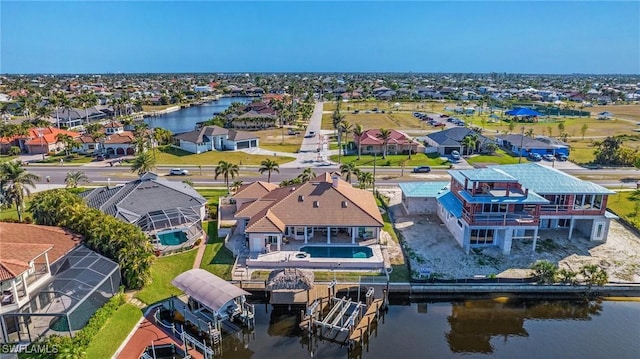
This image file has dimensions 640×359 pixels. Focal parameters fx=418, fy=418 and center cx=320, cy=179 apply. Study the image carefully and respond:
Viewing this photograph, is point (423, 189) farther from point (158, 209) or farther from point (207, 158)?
point (207, 158)

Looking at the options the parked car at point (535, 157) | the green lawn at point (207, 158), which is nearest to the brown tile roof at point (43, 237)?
the green lawn at point (207, 158)

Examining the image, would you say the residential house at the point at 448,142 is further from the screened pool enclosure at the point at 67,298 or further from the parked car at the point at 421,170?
the screened pool enclosure at the point at 67,298

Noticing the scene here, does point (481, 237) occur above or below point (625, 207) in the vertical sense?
above

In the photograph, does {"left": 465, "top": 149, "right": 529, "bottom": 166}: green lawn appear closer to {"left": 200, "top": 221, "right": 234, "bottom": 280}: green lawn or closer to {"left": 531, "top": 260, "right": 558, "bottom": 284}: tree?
{"left": 531, "top": 260, "right": 558, "bottom": 284}: tree

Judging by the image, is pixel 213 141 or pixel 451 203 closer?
pixel 451 203

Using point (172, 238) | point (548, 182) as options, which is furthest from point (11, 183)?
point (548, 182)

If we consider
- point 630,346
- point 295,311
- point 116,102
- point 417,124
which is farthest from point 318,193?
point 116,102

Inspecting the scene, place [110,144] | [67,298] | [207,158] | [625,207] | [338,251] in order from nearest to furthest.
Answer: [67,298], [338,251], [625,207], [207,158], [110,144]

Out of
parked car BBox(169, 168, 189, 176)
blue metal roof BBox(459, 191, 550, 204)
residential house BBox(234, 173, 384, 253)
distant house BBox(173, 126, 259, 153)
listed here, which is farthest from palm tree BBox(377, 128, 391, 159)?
blue metal roof BBox(459, 191, 550, 204)
